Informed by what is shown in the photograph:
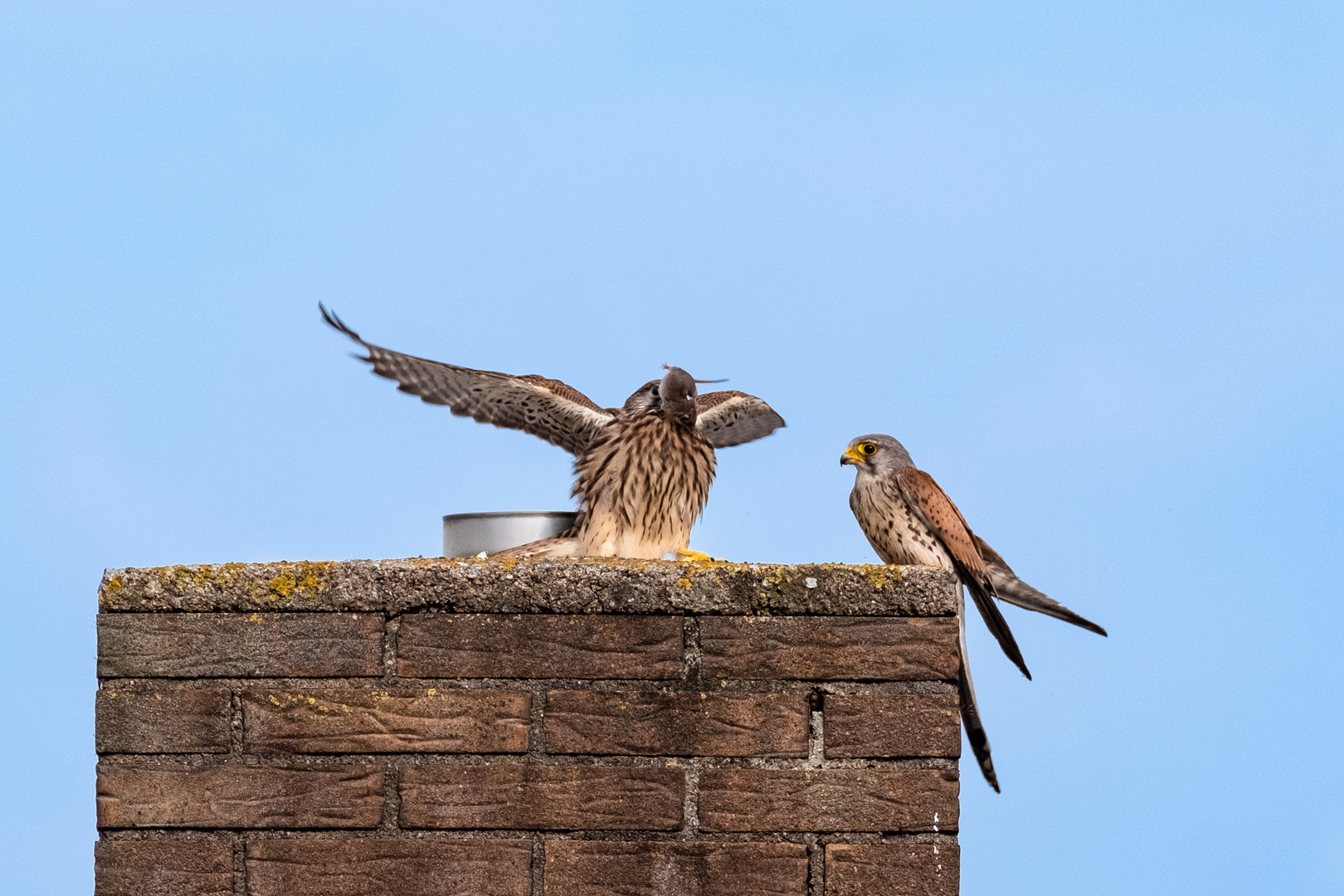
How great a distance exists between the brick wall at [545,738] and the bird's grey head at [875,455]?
1466 millimetres

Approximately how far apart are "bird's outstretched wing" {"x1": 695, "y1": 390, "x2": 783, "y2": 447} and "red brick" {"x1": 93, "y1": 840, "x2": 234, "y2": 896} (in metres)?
2.43

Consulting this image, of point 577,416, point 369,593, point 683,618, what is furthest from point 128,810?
point 577,416

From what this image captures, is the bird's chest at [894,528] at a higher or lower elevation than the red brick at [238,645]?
higher

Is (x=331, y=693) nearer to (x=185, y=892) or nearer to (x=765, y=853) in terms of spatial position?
(x=185, y=892)

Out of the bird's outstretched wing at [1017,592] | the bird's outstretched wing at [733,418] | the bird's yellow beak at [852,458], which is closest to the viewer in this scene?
the bird's outstretched wing at [1017,592]

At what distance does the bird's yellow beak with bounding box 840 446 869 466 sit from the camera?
4.71 meters

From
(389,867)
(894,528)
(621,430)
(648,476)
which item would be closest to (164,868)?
(389,867)

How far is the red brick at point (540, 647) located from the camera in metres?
3.10

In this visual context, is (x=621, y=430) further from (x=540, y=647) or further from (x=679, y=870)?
(x=679, y=870)

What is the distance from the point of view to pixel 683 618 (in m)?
3.13

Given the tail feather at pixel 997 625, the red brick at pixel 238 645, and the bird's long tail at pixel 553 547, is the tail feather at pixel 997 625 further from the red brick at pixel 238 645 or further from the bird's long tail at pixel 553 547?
the red brick at pixel 238 645

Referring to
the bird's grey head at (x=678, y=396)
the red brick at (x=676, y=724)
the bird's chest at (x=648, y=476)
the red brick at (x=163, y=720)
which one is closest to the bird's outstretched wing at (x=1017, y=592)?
the bird's chest at (x=648, y=476)

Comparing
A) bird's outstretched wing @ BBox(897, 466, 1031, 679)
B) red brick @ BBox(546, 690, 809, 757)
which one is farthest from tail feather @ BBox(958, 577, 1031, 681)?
red brick @ BBox(546, 690, 809, 757)

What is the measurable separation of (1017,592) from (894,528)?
0.46 metres
